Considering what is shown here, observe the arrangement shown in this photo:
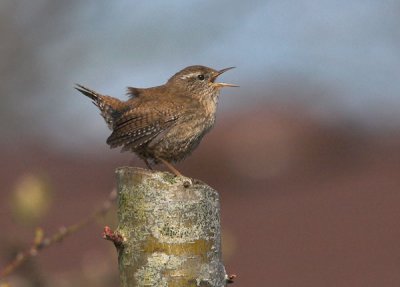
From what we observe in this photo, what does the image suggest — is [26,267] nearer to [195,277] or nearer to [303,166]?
[195,277]

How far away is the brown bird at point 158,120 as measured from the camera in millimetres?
4246

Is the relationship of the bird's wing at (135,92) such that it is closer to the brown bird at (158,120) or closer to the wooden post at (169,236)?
the brown bird at (158,120)

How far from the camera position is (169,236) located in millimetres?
2477

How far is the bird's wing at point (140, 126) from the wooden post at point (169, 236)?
1.59 meters

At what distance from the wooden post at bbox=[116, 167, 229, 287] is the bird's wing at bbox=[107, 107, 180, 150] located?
5.23 feet

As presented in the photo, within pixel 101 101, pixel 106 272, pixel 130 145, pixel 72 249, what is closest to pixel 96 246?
pixel 72 249

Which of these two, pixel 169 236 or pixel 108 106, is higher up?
pixel 108 106

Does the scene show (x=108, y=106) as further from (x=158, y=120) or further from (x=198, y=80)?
(x=198, y=80)

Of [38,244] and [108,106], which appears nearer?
[38,244]

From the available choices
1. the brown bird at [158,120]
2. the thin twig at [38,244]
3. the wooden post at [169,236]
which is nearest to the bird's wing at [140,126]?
the brown bird at [158,120]

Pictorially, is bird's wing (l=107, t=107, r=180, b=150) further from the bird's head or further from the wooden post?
the wooden post

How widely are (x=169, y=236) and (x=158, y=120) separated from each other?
1.93 meters

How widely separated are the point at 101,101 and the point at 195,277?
2.34 m

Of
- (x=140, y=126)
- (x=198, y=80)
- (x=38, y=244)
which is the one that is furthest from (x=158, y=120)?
(x=38, y=244)
